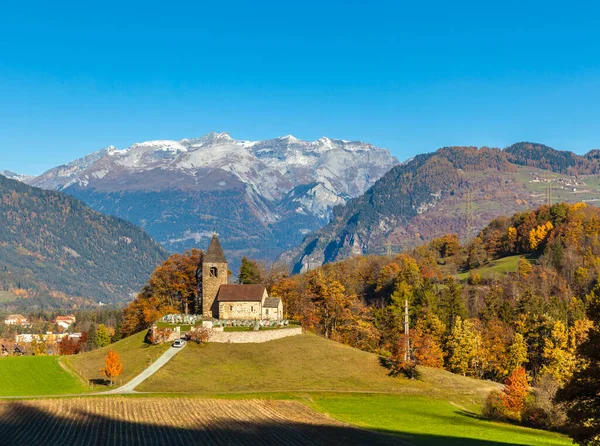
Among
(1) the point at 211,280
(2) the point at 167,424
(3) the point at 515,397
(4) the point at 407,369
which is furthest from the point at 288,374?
(1) the point at 211,280

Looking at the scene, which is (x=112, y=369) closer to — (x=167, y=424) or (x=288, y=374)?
(x=288, y=374)

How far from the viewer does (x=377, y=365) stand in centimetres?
9381

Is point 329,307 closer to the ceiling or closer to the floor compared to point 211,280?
closer to the floor

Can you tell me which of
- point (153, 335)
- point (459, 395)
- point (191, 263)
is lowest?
point (459, 395)

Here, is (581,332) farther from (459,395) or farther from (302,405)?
(302,405)

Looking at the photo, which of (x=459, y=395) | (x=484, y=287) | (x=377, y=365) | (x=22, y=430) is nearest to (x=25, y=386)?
(x=22, y=430)

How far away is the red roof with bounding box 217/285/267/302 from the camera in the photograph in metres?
112

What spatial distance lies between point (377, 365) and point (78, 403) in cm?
4192

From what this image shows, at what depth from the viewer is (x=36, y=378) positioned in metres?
87.9

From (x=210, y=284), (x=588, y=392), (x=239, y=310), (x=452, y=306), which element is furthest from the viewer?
(x=452, y=306)

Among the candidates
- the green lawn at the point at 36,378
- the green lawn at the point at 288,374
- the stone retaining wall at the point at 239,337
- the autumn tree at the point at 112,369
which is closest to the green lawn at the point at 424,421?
the green lawn at the point at 288,374

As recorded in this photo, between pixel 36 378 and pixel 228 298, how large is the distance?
33621 millimetres

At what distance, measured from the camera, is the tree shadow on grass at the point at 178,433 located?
52.1m

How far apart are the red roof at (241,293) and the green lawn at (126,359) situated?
14.4 m
